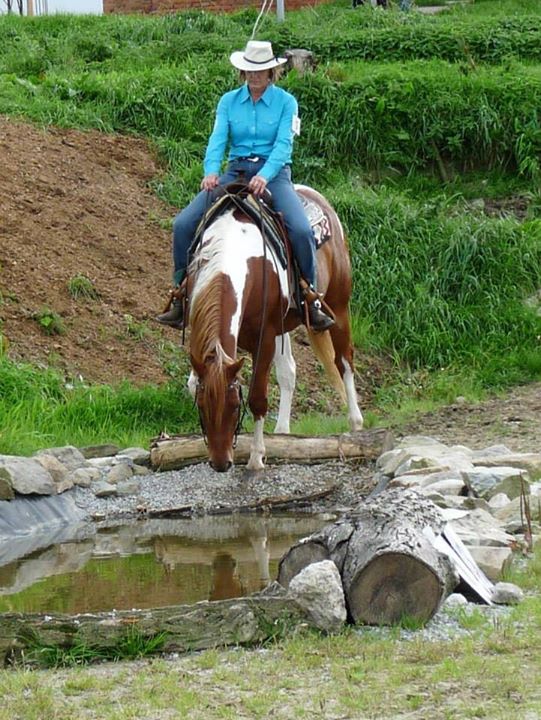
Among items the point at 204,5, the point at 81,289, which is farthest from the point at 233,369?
the point at 204,5

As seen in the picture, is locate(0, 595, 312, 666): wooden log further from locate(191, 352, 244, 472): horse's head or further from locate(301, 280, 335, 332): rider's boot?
locate(301, 280, 335, 332): rider's boot

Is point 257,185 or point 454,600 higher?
point 257,185

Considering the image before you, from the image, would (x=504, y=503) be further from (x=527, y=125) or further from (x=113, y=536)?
(x=527, y=125)

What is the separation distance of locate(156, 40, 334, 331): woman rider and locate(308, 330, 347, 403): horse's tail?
1.24 meters

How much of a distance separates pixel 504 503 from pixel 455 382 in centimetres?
594

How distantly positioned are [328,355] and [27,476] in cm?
342

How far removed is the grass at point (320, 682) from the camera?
210 inches

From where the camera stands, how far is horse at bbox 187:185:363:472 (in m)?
9.23

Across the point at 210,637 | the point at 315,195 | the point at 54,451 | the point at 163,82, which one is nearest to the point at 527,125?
the point at 163,82

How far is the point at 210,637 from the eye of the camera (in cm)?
618

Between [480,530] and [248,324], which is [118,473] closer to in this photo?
[248,324]

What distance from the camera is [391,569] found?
6.38 metres

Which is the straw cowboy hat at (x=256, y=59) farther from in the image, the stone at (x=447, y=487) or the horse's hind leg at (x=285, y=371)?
the stone at (x=447, y=487)

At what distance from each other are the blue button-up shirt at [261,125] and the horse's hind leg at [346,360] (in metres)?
2.01
